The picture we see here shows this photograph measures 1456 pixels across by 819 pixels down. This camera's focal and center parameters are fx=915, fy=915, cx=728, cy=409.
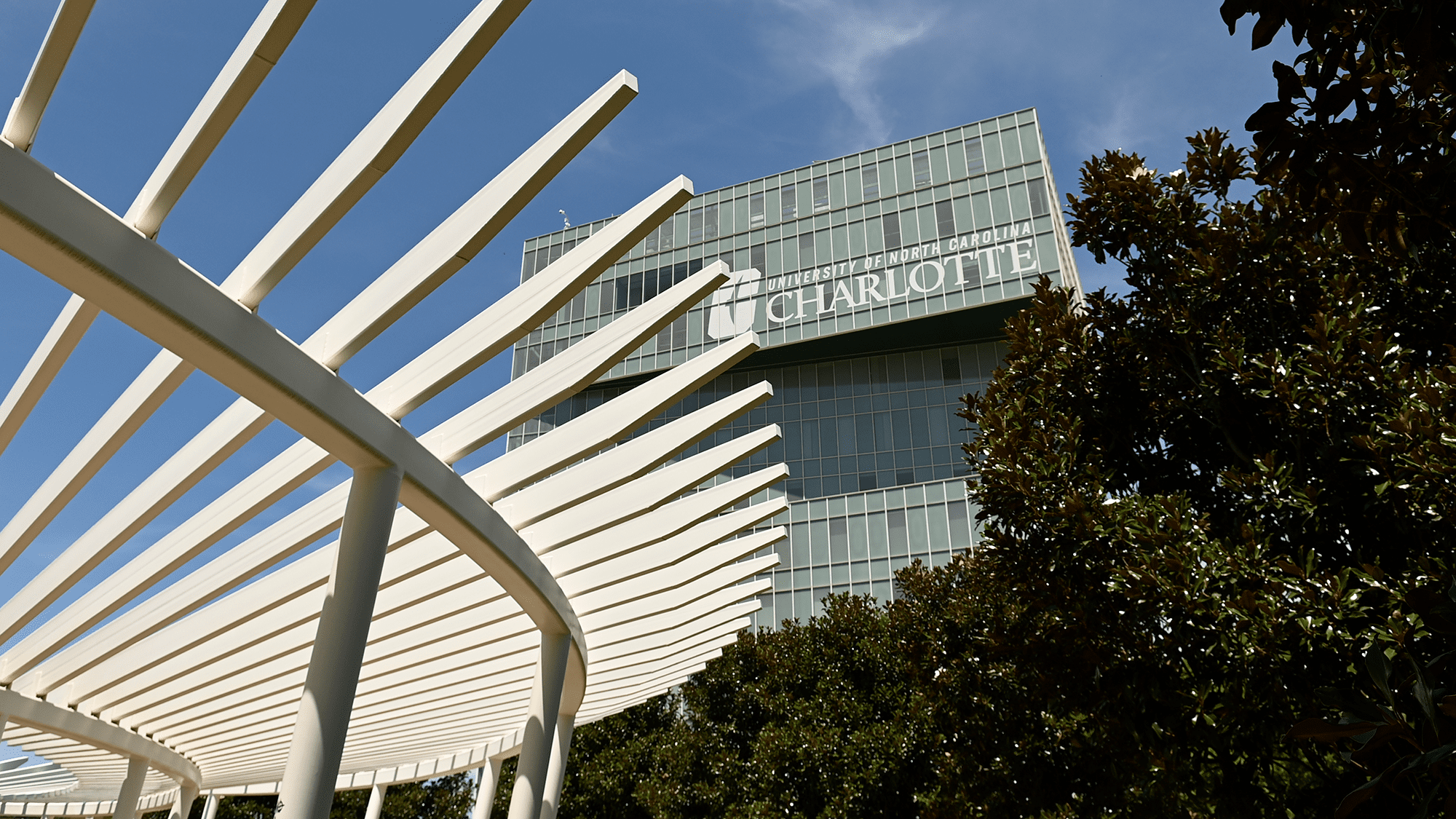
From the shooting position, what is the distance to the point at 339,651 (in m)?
5.92

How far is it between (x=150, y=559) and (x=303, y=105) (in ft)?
18.3

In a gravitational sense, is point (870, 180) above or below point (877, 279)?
above

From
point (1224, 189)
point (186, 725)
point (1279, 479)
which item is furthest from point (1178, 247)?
point (186, 725)

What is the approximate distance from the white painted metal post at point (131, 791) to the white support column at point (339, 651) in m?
14.1

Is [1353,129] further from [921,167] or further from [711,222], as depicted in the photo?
[711,222]

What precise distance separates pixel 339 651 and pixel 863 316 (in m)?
45.5

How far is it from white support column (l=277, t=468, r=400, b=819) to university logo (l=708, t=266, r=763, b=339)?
4639 cm

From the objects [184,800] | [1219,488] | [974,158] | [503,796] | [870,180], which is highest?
[870,180]

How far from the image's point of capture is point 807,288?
52.0 metres

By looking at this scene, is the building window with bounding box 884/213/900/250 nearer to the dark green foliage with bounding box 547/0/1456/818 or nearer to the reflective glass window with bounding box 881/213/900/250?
the reflective glass window with bounding box 881/213/900/250

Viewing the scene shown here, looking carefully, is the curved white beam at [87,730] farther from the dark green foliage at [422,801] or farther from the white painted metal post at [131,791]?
the dark green foliage at [422,801]

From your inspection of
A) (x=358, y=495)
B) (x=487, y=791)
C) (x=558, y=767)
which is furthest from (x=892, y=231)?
(x=358, y=495)

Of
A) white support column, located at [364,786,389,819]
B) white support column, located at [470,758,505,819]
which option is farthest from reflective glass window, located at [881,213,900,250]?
white support column, located at [470,758,505,819]

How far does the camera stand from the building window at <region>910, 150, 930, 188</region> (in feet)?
169
